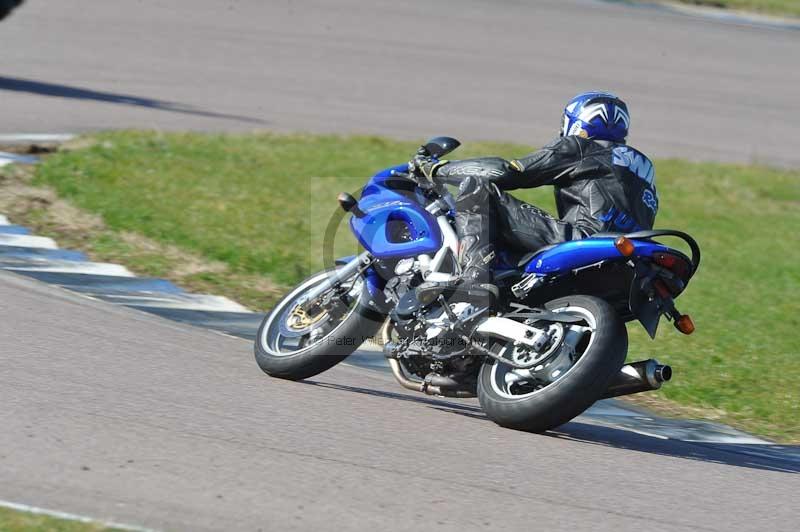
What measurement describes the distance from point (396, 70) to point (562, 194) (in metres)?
14.4

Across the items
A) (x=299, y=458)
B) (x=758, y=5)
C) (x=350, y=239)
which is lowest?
(x=758, y=5)

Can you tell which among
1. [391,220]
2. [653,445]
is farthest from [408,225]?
[653,445]

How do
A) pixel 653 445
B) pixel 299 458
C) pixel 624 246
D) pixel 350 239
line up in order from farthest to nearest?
pixel 350 239 < pixel 653 445 < pixel 624 246 < pixel 299 458

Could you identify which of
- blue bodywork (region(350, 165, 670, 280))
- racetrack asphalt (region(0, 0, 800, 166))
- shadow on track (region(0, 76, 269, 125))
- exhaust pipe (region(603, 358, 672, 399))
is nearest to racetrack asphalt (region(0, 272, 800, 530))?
exhaust pipe (region(603, 358, 672, 399))

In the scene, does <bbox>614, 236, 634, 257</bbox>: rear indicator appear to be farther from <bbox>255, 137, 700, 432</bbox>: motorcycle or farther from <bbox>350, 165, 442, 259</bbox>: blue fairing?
<bbox>350, 165, 442, 259</bbox>: blue fairing

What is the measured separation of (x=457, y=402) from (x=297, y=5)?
19294mm

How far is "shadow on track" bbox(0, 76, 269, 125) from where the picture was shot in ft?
52.4

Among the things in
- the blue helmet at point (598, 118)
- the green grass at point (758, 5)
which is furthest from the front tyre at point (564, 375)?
the green grass at point (758, 5)

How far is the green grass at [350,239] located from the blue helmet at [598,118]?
2.00m

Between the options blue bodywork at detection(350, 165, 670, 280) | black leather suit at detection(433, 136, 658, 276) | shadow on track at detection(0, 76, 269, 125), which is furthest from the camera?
shadow on track at detection(0, 76, 269, 125)

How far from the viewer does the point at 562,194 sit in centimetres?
639

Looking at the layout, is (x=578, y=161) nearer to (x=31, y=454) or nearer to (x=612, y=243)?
(x=612, y=243)

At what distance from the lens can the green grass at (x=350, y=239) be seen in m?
8.52

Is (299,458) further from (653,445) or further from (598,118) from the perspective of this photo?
(598,118)
